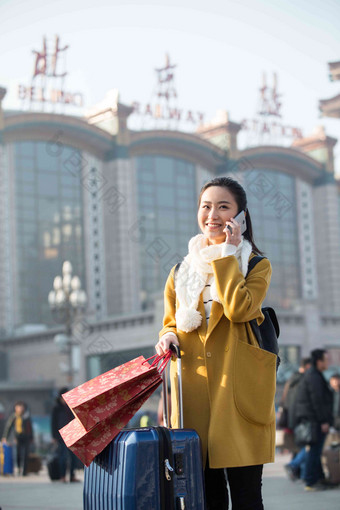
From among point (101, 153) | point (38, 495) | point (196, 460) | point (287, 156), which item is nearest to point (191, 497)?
point (196, 460)

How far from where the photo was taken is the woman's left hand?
11.0 ft

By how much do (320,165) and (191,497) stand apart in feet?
160

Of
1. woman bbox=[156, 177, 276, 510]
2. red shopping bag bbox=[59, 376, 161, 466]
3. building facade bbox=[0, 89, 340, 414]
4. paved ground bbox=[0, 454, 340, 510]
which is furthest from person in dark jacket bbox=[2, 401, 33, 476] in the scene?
building facade bbox=[0, 89, 340, 414]

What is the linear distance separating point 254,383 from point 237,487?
402 millimetres

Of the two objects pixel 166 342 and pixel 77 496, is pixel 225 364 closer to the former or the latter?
pixel 166 342

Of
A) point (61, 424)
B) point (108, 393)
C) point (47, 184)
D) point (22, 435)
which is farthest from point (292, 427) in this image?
point (47, 184)

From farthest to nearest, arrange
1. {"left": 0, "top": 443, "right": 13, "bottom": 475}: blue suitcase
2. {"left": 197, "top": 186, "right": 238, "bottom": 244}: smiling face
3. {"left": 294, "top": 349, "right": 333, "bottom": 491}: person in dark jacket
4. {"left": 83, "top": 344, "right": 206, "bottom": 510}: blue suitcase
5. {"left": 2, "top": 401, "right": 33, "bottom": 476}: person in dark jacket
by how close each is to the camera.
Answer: {"left": 2, "top": 401, "right": 33, "bottom": 476}: person in dark jacket
{"left": 0, "top": 443, "right": 13, "bottom": 475}: blue suitcase
{"left": 294, "top": 349, "right": 333, "bottom": 491}: person in dark jacket
{"left": 197, "top": 186, "right": 238, "bottom": 244}: smiling face
{"left": 83, "top": 344, "right": 206, "bottom": 510}: blue suitcase

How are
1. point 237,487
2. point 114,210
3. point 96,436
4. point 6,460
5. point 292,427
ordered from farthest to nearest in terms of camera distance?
point 114,210 < point 6,460 < point 292,427 < point 237,487 < point 96,436

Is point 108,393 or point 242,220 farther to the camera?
point 242,220

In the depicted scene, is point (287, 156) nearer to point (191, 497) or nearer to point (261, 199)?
point (261, 199)

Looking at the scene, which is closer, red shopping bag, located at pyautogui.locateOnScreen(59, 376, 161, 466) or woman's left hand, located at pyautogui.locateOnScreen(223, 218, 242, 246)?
red shopping bag, located at pyautogui.locateOnScreen(59, 376, 161, 466)

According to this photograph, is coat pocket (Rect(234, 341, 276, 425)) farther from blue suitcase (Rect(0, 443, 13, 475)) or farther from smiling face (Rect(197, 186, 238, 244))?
blue suitcase (Rect(0, 443, 13, 475))

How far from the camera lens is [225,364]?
3193mm

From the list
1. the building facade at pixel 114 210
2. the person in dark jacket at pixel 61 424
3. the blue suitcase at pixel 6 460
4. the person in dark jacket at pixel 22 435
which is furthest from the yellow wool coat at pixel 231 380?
the building facade at pixel 114 210
